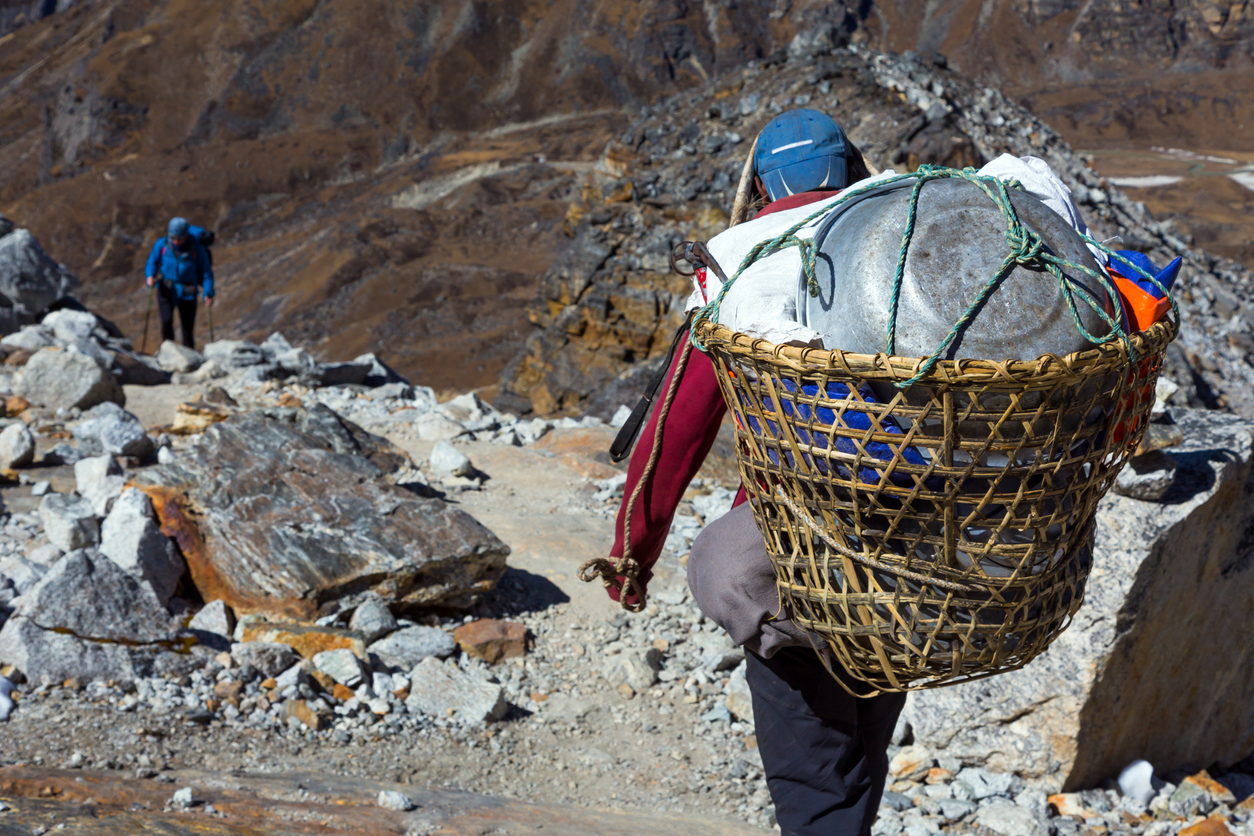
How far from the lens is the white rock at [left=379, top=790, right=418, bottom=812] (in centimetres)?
236

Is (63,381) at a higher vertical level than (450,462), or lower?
higher

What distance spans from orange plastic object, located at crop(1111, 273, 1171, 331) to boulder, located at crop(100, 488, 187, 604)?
322 centimetres

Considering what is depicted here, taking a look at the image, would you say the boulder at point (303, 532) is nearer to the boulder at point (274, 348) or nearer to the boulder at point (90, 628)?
the boulder at point (90, 628)

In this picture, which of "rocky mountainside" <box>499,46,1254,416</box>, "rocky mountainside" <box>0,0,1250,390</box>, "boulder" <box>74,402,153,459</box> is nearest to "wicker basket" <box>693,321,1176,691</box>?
"boulder" <box>74,402,153,459</box>

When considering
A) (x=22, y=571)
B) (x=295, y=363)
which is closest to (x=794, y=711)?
(x=22, y=571)

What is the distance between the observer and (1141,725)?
9.78 ft

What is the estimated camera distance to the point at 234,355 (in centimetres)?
819

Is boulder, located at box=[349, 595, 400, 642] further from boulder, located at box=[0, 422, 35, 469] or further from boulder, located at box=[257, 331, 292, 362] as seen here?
boulder, located at box=[257, 331, 292, 362]

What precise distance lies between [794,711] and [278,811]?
4.32 ft

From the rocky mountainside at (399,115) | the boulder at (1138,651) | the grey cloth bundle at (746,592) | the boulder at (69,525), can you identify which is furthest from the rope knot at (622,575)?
the rocky mountainside at (399,115)

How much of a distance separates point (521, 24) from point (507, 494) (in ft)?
121

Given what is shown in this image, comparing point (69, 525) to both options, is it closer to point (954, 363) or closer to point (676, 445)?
point (676, 445)

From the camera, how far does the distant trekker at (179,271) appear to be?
26.6 feet

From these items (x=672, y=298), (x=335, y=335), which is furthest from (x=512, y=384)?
(x=335, y=335)
